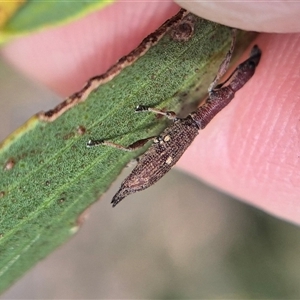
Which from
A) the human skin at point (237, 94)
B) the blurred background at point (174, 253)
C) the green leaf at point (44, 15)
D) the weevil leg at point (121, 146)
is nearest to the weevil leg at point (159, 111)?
the weevil leg at point (121, 146)

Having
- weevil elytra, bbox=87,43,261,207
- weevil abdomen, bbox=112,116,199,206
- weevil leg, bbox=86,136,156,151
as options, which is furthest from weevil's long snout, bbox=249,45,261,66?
weevil leg, bbox=86,136,156,151

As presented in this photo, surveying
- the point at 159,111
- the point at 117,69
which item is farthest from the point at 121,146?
the point at 117,69

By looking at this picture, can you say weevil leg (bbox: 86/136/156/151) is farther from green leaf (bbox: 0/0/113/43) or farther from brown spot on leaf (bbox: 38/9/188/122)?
green leaf (bbox: 0/0/113/43)

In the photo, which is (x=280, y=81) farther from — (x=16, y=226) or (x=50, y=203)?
(x=16, y=226)

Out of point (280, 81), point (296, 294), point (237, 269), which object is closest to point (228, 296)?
point (237, 269)

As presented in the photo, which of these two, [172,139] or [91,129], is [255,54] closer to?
[172,139]
